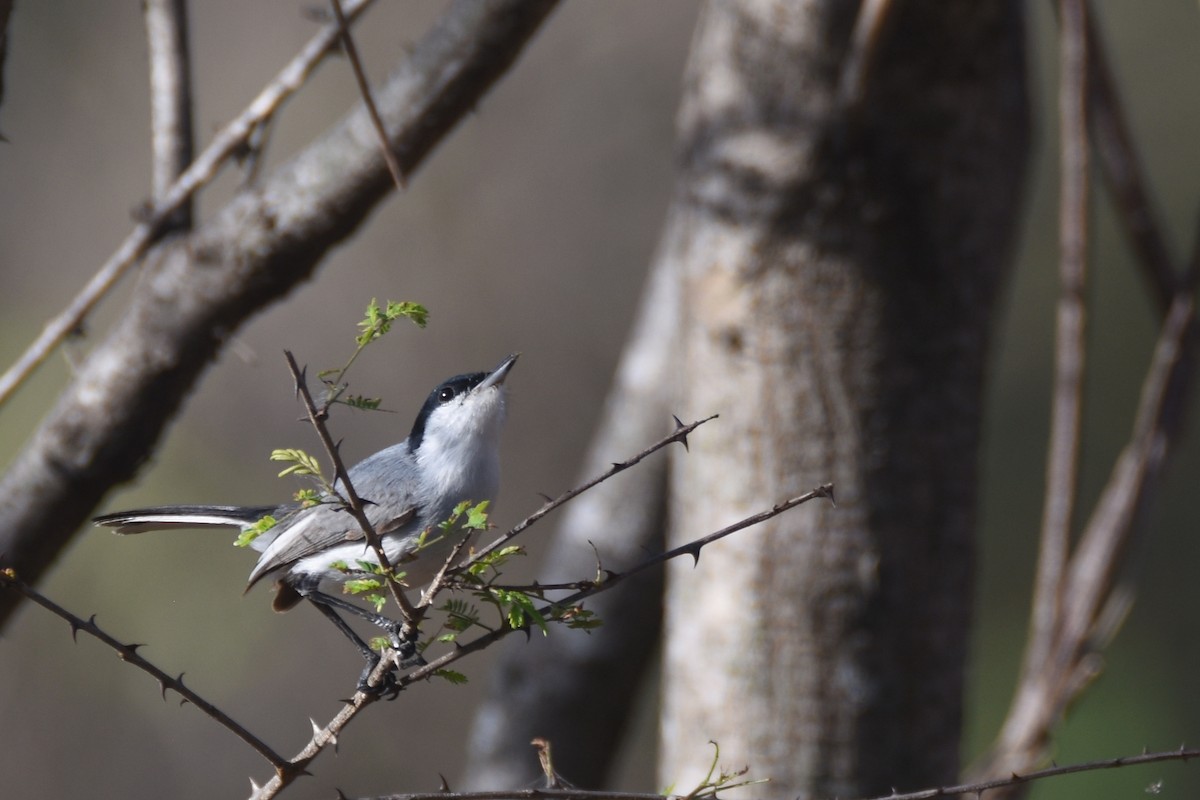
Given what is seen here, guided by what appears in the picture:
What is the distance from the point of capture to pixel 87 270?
6.16m

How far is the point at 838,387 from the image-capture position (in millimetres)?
2393

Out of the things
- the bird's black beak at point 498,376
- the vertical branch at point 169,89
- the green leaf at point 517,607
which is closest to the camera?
the green leaf at point 517,607

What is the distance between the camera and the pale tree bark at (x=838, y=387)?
2383 mm

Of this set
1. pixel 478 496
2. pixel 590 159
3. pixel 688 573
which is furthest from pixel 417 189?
pixel 478 496

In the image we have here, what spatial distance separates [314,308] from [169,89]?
151 inches

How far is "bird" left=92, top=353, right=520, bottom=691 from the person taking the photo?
3.92 ft

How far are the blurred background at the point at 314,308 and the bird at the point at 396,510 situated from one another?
3.99m

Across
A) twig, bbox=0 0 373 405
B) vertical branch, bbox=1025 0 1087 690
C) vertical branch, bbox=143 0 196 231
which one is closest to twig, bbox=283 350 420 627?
twig, bbox=0 0 373 405

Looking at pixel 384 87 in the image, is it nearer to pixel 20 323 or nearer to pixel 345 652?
pixel 345 652

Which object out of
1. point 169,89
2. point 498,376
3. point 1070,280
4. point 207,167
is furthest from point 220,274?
point 1070,280

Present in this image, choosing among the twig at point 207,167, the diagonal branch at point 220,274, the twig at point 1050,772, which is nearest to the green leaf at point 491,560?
the twig at point 1050,772

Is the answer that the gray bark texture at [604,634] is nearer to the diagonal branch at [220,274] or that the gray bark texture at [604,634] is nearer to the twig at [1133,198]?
the twig at [1133,198]

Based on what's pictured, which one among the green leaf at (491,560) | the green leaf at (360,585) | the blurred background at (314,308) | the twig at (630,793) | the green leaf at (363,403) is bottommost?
the twig at (630,793)

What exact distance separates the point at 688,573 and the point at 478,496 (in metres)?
1.39
